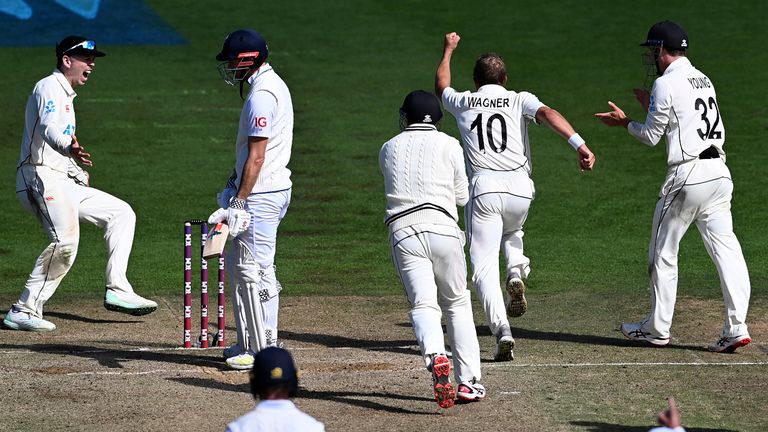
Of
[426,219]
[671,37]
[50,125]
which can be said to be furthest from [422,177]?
[50,125]

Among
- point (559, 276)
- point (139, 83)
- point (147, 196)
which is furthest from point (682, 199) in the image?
point (139, 83)

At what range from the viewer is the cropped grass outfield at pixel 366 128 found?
14.3m

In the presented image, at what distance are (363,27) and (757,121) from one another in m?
10.1

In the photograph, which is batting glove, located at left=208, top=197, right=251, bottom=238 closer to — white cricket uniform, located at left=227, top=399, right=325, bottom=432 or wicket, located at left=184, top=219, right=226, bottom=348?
wicket, located at left=184, top=219, right=226, bottom=348

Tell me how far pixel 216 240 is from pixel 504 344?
231cm

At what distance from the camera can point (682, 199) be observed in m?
10.4

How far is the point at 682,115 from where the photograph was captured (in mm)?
10266

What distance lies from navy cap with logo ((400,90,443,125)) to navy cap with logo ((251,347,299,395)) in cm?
339

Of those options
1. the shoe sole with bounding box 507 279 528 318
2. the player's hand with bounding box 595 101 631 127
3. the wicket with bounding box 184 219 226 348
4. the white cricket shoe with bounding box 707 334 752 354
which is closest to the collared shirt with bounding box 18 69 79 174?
the wicket with bounding box 184 219 226 348

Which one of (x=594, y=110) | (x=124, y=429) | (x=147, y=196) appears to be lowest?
(x=124, y=429)

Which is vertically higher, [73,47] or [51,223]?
[73,47]

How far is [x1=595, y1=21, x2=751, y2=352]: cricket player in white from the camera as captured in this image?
1029 cm

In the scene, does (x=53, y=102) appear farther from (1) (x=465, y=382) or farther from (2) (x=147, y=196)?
(2) (x=147, y=196)

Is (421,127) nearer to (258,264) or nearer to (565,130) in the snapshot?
(565,130)
